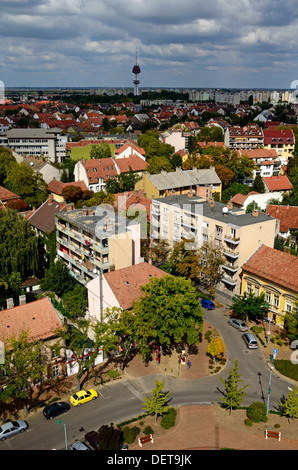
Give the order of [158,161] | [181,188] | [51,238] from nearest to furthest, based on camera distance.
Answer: [51,238] < [181,188] < [158,161]

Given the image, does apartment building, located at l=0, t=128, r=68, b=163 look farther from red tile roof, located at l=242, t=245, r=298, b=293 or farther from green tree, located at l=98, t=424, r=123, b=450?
green tree, located at l=98, t=424, r=123, b=450

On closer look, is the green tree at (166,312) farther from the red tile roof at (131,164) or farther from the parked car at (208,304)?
the red tile roof at (131,164)

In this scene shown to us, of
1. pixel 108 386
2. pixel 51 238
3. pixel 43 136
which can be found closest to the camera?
pixel 108 386

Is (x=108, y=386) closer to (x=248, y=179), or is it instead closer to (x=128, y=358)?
(x=128, y=358)

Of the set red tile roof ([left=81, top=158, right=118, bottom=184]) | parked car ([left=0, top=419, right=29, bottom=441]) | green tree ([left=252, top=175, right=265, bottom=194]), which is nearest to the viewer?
parked car ([left=0, top=419, right=29, bottom=441])

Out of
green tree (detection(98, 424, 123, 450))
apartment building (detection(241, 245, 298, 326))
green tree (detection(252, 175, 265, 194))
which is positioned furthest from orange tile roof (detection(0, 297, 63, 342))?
green tree (detection(252, 175, 265, 194))

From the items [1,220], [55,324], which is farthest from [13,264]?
[55,324]

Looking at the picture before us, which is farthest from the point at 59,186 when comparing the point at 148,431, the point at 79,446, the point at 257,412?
the point at 257,412
